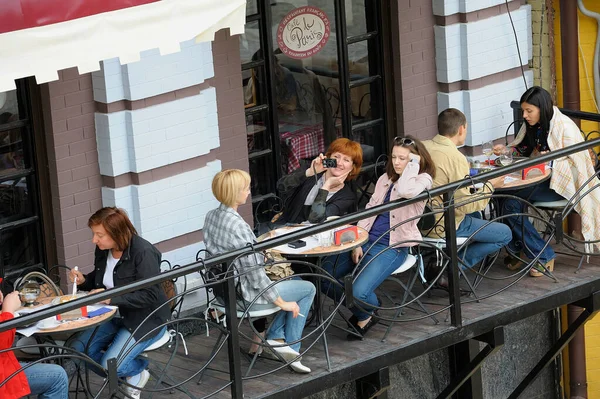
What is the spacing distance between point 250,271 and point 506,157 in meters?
2.81

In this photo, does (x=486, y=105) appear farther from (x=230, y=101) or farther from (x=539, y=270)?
(x=230, y=101)

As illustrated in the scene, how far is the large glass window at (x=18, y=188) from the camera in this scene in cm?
895

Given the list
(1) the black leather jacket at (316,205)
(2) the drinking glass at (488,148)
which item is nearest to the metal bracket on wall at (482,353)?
(1) the black leather jacket at (316,205)

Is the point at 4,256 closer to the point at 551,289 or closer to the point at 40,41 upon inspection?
the point at 40,41

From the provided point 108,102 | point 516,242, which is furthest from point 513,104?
point 108,102

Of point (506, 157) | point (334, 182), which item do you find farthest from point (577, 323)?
point (334, 182)

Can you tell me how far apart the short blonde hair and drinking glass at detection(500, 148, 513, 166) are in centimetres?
256

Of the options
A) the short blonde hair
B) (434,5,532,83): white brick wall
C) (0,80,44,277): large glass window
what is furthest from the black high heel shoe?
(434,5,532,83): white brick wall

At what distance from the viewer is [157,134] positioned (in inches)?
363

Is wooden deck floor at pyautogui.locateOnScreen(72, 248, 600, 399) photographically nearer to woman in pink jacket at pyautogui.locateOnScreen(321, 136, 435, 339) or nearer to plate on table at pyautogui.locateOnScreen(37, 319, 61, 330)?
woman in pink jacket at pyautogui.locateOnScreen(321, 136, 435, 339)

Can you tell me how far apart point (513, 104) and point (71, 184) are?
152 inches

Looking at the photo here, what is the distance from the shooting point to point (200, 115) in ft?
30.9

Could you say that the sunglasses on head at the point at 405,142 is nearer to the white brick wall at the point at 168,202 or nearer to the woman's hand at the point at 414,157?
the woman's hand at the point at 414,157

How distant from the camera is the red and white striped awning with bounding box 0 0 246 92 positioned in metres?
7.05
